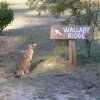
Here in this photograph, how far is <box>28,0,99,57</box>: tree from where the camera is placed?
10.2 m

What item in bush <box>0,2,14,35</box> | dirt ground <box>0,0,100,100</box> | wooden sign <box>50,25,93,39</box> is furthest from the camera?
bush <box>0,2,14,35</box>

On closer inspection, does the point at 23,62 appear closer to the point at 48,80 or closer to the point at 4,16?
the point at 48,80

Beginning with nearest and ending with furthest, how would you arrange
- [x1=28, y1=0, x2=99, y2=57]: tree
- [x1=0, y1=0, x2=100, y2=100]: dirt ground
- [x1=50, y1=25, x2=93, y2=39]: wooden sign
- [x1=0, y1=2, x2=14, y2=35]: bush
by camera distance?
[x1=0, y1=0, x2=100, y2=100]: dirt ground → [x1=50, y1=25, x2=93, y2=39]: wooden sign → [x1=28, y1=0, x2=99, y2=57]: tree → [x1=0, y1=2, x2=14, y2=35]: bush

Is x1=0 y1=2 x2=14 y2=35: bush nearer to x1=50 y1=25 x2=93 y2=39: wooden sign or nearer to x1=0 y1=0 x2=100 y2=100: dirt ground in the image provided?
x1=0 y1=0 x2=100 y2=100: dirt ground

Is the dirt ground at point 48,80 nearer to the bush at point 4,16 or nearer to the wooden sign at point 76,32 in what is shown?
the wooden sign at point 76,32

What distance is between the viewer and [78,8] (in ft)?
33.9

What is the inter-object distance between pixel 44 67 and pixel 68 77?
1.08 metres

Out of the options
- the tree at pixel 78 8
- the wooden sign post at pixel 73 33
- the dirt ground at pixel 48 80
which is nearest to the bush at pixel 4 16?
the dirt ground at pixel 48 80

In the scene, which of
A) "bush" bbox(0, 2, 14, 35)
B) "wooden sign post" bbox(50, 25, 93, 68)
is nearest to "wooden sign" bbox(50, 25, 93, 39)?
"wooden sign post" bbox(50, 25, 93, 68)

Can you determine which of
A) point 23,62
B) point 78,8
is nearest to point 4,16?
point 78,8

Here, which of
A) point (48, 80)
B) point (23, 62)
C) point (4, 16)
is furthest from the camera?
point (4, 16)

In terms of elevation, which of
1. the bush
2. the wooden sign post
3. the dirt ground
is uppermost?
the bush

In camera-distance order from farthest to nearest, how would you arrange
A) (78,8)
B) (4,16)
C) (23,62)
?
(4,16) → (78,8) → (23,62)

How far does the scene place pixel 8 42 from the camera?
13.6 meters
